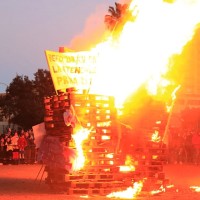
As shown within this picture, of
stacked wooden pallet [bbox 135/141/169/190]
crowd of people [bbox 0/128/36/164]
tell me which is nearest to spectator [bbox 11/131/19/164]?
crowd of people [bbox 0/128/36/164]

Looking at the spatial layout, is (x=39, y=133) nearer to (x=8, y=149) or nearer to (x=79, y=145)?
(x=79, y=145)

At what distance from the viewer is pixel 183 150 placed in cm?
3078

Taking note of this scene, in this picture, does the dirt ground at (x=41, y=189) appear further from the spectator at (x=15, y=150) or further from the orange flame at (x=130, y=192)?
the spectator at (x=15, y=150)

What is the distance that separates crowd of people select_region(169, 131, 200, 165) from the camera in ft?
98.0

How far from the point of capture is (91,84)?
690 inches

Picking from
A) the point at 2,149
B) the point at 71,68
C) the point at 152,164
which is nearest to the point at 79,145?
the point at 152,164

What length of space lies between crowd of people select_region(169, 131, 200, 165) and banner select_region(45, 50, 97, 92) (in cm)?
1340

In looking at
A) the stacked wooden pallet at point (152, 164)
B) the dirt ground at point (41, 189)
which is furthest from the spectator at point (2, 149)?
the stacked wooden pallet at point (152, 164)

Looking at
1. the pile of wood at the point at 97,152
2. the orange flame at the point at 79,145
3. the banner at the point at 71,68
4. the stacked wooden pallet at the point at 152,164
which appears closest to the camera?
the orange flame at the point at 79,145

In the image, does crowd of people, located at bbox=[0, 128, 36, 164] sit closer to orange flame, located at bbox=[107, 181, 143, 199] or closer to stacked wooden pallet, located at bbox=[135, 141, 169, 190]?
stacked wooden pallet, located at bbox=[135, 141, 169, 190]

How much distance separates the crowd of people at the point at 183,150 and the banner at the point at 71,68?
1340 centimetres

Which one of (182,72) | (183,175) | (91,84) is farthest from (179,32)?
(182,72)

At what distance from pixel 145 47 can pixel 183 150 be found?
14.6 meters

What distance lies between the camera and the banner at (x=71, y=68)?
1681cm
